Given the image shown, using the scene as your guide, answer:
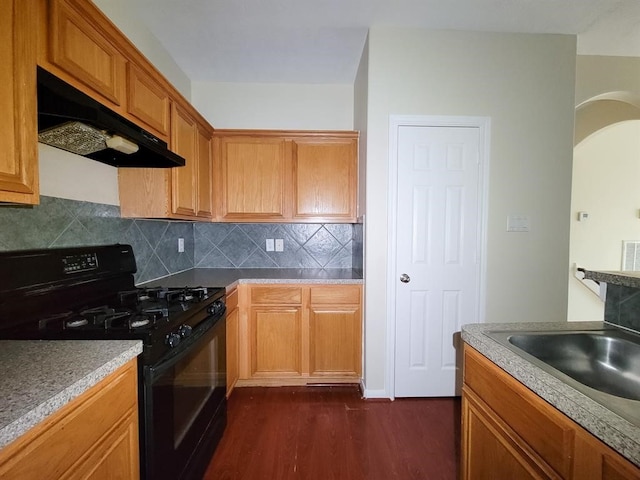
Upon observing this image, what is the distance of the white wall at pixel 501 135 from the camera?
203 centimetres

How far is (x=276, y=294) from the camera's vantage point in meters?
2.23

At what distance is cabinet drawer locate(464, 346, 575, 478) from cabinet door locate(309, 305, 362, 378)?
1.23 metres

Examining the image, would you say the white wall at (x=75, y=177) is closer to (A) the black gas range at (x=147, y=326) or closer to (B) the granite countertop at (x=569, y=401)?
(A) the black gas range at (x=147, y=326)

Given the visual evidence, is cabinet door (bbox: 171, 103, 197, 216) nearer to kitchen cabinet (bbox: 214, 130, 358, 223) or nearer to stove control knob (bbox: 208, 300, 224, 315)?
kitchen cabinet (bbox: 214, 130, 358, 223)

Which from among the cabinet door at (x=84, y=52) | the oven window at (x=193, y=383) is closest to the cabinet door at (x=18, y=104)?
the cabinet door at (x=84, y=52)

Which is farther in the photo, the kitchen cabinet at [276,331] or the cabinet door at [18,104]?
the kitchen cabinet at [276,331]

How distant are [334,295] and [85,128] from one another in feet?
5.81

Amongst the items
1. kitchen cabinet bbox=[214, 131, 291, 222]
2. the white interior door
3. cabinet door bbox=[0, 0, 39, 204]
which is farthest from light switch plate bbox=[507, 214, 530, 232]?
cabinet door bbox=[0, 0, 39, 204]

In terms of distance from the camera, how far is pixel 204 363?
1.47 meters

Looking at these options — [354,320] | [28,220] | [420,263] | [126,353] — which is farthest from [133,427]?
[420,263]

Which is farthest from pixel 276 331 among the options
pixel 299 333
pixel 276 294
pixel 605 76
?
pixel 605 76

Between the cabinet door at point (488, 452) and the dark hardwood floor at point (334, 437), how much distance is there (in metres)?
0.57

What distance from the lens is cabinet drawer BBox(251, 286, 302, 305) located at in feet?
7.31

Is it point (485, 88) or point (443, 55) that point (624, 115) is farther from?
point (443, 55)
